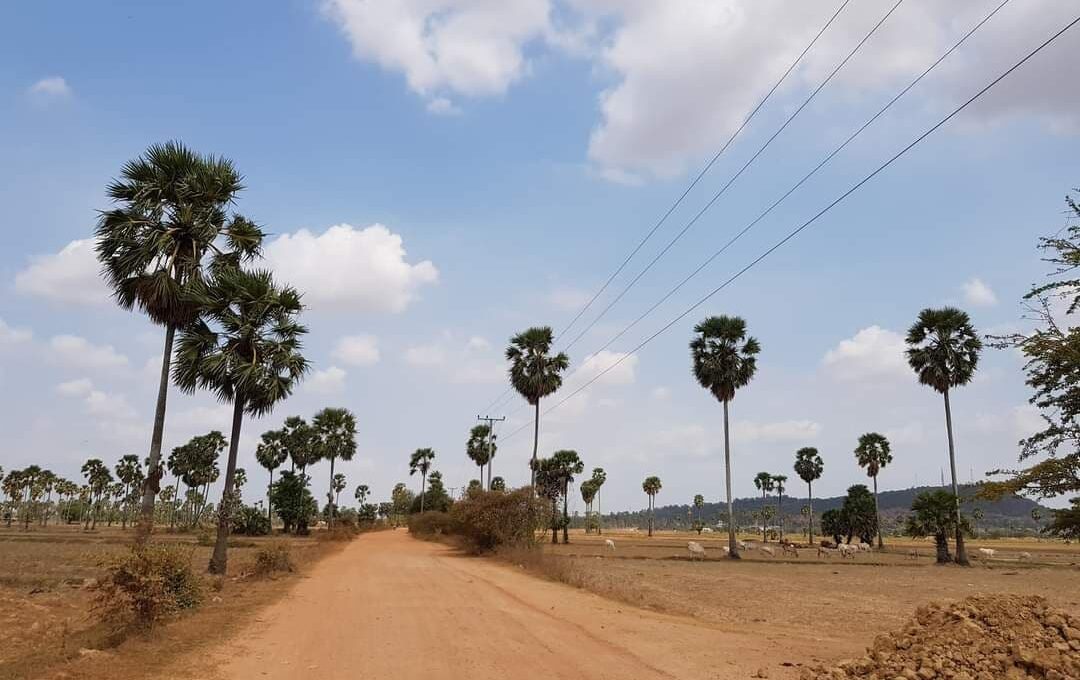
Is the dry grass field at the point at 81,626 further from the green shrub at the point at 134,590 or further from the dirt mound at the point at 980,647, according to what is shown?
the dirt mound at the point at 980,647

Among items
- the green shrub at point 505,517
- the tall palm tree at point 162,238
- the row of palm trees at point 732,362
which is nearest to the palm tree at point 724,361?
the row of palm trees at point 732,362

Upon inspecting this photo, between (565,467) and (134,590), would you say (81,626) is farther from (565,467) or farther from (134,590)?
(565,467)

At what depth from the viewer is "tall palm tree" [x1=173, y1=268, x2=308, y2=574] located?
923 inches

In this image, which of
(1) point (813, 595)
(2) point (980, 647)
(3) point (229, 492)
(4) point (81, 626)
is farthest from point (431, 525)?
(2) point (980, 647)

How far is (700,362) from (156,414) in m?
41.4

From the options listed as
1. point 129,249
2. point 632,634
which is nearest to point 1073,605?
point 632,634

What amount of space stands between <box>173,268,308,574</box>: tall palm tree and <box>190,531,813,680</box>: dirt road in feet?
22.6

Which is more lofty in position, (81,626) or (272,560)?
(272,560)

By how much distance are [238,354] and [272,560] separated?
289 inches

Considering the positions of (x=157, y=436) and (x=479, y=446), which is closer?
(x=157, y=436)

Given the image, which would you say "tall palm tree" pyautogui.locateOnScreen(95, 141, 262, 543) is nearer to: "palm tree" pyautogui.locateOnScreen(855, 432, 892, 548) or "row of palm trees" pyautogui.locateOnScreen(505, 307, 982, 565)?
"row of palm trees" pyautogui.locateOnScreen(505, 307, 982, 565)

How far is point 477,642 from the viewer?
11.8m

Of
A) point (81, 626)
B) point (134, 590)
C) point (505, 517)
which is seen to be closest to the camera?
point (134, 590)

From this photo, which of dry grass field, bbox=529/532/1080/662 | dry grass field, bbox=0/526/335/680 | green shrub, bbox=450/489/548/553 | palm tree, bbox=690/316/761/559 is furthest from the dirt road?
palm tree, bbox=690/316/761/559
